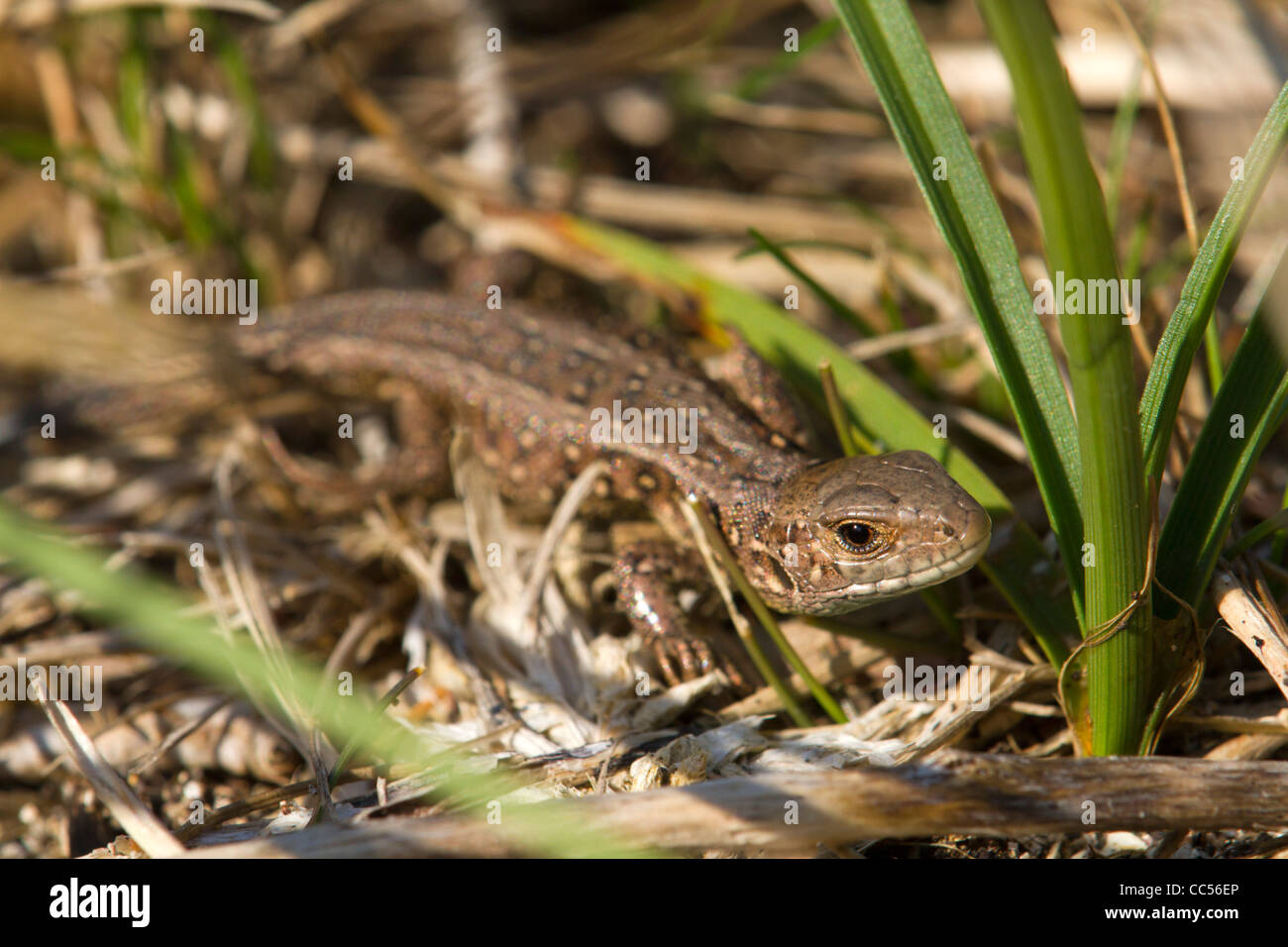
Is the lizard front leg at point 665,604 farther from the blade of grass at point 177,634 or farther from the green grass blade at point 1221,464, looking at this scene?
the green grass blade at point 1221,464

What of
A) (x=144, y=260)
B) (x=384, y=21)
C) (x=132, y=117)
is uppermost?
(x=384, y=21)

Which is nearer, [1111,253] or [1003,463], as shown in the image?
[1111,253]

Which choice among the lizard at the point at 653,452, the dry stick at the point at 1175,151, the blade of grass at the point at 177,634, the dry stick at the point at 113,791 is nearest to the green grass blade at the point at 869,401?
the lizard at the point at 653,452

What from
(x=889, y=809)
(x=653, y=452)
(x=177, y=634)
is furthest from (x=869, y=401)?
(x=177, y=634)

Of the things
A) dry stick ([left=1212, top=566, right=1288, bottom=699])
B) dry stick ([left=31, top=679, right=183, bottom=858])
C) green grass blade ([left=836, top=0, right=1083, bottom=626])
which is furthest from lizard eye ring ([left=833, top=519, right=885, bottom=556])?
dry stick ([left=31, top=679, right=183, bottom=858])

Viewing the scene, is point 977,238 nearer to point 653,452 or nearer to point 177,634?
point 653,452

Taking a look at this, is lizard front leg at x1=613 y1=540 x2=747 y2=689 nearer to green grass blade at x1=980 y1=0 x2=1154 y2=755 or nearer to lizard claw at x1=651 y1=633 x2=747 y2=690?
lizard claw at x1=651 y1=633 x2=747 y2=690

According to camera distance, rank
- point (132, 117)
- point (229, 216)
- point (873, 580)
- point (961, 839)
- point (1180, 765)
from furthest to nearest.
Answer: point (229, 216), point (132, 117), point (873, 580), point (961, 839), point (1180, 765)
